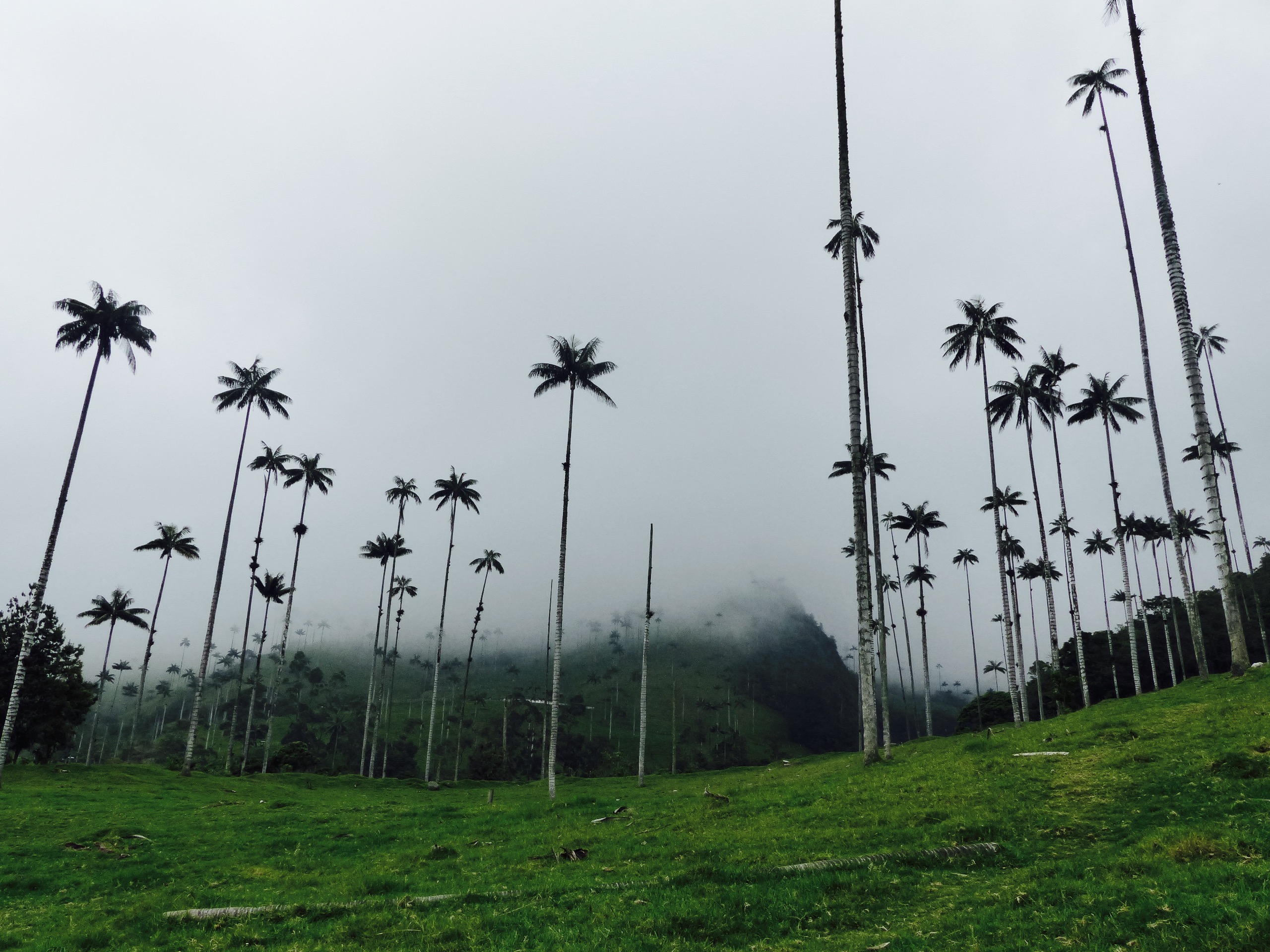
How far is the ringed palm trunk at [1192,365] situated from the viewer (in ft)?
92.7

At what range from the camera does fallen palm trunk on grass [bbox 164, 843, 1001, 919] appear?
43.7ft

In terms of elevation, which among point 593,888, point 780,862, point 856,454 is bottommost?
point 593,888

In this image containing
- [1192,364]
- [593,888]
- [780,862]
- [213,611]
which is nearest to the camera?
[593,888]

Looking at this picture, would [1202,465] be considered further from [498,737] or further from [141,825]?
[498,737]

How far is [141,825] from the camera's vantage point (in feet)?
89.7

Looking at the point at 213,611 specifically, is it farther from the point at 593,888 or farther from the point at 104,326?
the point at 593,888

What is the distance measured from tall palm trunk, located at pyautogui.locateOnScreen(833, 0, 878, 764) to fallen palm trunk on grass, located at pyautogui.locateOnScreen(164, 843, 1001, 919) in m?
18.4

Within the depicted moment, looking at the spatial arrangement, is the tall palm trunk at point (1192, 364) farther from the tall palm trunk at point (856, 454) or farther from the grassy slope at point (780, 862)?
the tall palm trunk at point (856, 454)

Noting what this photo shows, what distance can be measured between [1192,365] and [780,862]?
2869 centimetres

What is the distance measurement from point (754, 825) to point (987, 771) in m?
7.81

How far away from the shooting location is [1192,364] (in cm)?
2961

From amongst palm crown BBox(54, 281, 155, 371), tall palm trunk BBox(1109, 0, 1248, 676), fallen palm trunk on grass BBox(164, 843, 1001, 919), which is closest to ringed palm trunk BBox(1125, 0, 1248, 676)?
tall palm trunk BBox(1109, 0, 1248, 676)

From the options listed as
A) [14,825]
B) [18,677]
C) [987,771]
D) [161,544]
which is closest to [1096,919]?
[987,771]

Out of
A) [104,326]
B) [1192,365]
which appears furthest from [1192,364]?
[104,326]
